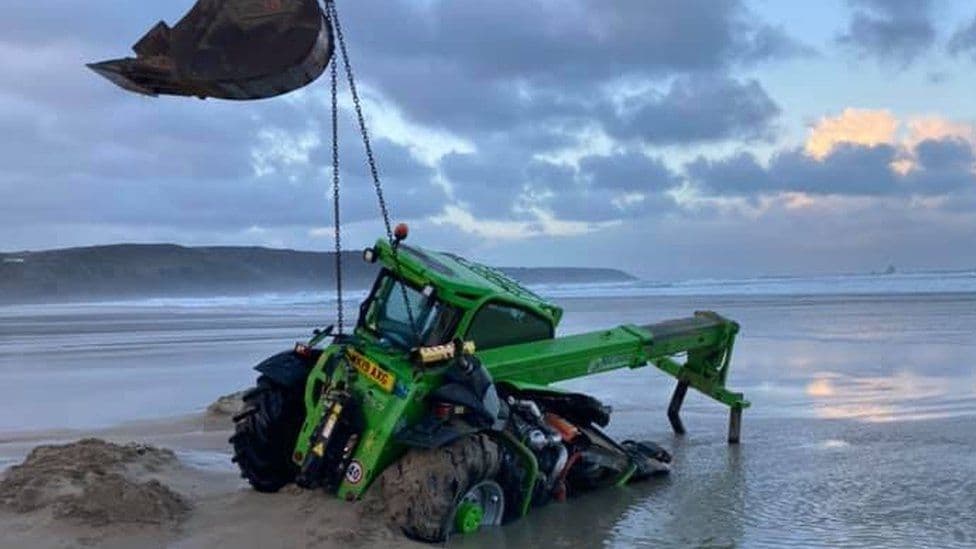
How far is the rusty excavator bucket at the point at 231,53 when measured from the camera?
5117mm

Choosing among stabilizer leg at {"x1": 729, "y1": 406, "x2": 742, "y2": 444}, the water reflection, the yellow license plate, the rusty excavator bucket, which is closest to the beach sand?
the yellow license plate

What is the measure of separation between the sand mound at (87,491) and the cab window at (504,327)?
2473mm

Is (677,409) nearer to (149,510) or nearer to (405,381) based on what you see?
(405,381)

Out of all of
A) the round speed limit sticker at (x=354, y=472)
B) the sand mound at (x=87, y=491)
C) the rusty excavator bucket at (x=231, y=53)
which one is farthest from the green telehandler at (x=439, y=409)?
the rusty excavator bucket at (x=231, y=53)

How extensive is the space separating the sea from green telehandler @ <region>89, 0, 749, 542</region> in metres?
0.31

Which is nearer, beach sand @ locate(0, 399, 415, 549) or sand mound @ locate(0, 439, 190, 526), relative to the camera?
beach sand @ locate(0, 399, 415, 549)

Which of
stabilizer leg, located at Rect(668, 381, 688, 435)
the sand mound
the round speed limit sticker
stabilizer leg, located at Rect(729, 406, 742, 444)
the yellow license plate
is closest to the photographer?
the sand mound

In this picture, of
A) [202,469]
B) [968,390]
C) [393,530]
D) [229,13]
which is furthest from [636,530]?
[968,390]

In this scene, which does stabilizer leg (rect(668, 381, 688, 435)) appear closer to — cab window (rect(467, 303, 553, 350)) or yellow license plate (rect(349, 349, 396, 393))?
cab window (rect(467, 303, 553, 350))

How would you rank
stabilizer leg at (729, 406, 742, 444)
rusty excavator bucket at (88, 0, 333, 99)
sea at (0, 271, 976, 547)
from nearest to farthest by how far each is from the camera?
rusty excavator bucket at (88, 0, 333, 99) < sea at (0, 271, 976, 547) < stabilizer leg at (729, 406, 742, 444)

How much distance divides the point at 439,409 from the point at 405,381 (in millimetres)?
297

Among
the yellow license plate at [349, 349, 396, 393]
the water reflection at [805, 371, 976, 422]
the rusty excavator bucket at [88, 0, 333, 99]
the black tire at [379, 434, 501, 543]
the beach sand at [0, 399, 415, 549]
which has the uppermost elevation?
the rusty excavator bucket at [88, 0, 333, 99]

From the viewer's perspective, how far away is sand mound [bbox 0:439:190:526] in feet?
22.1

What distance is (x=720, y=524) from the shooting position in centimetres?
736
